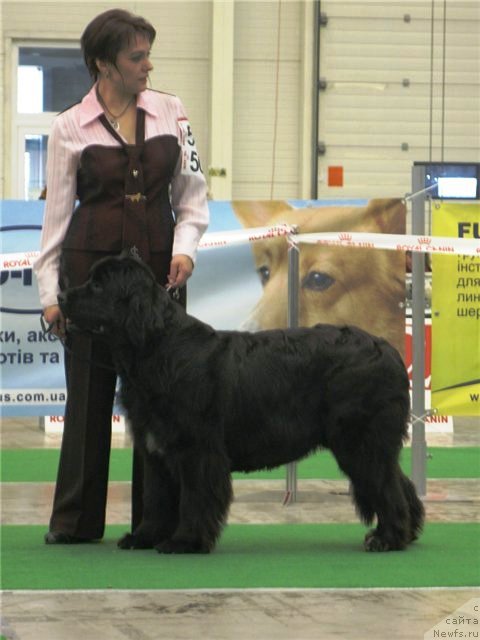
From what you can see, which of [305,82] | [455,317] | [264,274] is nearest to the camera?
[455,317]

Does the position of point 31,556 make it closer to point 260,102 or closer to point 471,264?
point 471,264

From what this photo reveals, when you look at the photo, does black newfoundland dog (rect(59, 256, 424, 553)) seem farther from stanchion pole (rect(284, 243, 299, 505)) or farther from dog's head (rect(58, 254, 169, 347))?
stanchion pole (rect(284, 243, 299, 505))

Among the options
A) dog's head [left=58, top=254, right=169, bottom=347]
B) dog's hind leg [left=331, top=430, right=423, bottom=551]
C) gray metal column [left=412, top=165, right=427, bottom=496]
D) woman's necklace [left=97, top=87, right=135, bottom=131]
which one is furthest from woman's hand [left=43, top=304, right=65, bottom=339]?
gray metal column [left=412, top=165, right=427, bottom=496]

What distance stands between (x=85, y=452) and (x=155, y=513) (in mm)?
391

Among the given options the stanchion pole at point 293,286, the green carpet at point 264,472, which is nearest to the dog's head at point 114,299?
the stanchion pole at point 293,286

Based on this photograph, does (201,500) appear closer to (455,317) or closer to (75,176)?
(75,176)

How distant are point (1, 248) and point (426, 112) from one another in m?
9.79

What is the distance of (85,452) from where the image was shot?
528 centimetres

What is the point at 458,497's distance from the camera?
22.6 feet

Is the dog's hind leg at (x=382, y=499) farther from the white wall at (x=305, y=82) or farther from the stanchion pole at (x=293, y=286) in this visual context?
the white wall at (x=305, y=82)

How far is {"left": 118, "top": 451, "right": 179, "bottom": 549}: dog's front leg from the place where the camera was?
16.6 feet

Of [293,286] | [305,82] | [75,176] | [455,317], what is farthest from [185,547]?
[305,82]

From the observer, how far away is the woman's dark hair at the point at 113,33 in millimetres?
5066

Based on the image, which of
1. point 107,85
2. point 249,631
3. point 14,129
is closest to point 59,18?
point 14,129
